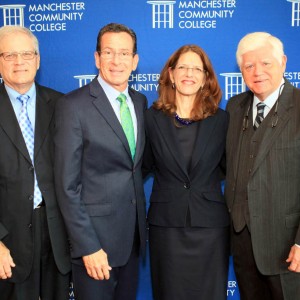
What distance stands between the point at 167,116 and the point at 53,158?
674 millimetres

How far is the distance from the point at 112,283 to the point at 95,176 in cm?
60

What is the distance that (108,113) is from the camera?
6.75ft

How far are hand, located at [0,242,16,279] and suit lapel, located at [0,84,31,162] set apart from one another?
18.5 inches

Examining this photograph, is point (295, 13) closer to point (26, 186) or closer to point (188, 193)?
→ point (188, 193)

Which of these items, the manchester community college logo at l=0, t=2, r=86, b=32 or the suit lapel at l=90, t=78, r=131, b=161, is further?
the manchester community college logo at l=0, t=2, r=86, b=32

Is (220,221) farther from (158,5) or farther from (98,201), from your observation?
(158,5)

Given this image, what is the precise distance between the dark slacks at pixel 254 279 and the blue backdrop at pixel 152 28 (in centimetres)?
121

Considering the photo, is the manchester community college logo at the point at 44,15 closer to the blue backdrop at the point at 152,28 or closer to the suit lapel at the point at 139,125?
the blue backdrop at the point at 152,28

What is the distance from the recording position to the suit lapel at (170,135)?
2176 mm

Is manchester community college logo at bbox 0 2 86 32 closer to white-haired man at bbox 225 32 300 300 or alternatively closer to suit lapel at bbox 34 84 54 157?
suit lapel at bbox 34 84 54 157

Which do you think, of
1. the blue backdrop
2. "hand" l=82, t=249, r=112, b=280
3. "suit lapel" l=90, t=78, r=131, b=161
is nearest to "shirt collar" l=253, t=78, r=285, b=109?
"suit lapel" l=90, t=78, r=131, b=161

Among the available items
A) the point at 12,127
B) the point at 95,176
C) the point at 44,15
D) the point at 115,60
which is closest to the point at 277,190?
the point at 95,176

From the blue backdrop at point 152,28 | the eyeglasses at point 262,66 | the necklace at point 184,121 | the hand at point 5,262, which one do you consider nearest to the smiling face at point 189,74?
the necklace at point 184,121

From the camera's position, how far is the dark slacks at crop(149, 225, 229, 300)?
7.29 ft
